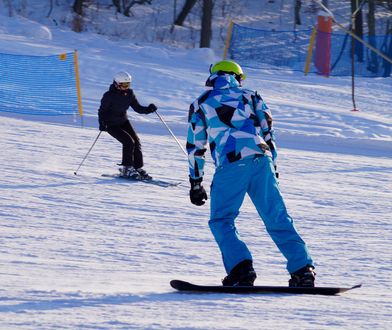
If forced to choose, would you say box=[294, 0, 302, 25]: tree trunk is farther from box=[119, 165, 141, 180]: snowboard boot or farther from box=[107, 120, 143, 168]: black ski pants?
box=[119, 165, 141, 180]: snowboard boot

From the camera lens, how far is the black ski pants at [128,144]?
10906 mm

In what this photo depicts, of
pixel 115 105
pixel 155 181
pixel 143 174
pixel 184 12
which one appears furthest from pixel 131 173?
pixel 184 12

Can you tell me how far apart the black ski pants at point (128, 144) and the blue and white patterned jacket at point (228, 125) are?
5073mm

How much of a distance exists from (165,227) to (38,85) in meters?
8.70

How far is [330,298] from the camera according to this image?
18.5 feet

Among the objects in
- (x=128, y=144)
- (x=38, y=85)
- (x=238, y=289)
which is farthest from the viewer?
(x=38, y=85)

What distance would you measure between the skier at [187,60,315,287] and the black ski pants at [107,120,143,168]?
5.13m

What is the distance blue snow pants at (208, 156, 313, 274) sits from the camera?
5.64 metres

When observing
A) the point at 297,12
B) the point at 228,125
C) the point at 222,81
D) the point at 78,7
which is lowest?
the point at 78,7

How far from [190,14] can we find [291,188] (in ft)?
78.3

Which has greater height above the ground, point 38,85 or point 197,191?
point 197,191

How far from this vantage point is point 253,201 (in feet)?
18.8

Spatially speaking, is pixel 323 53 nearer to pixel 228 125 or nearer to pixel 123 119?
pixel 123 119

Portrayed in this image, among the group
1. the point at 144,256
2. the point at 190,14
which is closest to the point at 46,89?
the point at 144,256
